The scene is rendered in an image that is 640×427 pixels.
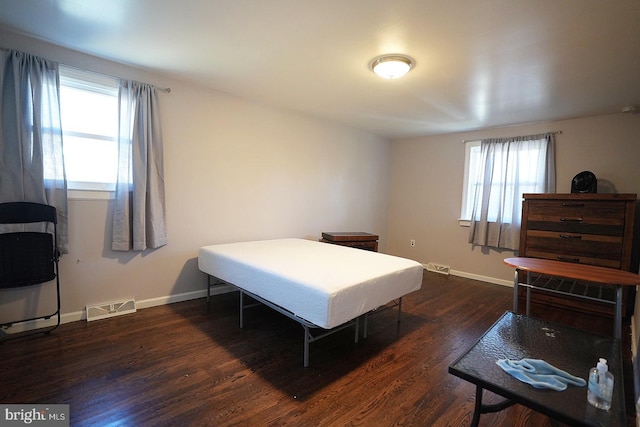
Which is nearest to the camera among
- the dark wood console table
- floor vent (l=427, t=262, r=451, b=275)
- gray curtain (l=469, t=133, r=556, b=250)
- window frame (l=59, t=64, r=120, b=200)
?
the dark wood console table

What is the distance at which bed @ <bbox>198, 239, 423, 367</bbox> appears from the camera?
5.79 feet

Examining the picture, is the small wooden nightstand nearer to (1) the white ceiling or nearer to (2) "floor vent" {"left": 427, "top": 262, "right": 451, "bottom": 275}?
(2) "floor vent" {"left": 427, "top": 262, "right": 451, "bottom": 275}

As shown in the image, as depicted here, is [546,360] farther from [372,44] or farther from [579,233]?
[579,233]

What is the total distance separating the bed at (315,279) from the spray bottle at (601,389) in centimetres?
112

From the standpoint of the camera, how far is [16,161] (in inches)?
83.0

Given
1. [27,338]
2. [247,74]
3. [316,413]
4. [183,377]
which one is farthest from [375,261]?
[27,338]

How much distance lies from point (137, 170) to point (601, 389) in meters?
3.28

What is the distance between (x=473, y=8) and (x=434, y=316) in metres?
2.58

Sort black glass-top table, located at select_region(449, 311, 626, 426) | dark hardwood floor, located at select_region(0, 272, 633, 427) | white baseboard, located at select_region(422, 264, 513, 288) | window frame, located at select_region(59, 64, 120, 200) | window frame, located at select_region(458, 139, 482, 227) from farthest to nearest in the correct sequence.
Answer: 1. window frame, located at select_region(458, 139, 482, 227)
2. white baseboard, located at select_region(422, 264, 513, 288)
3. window frame, located at select_region(59, 64, 120, 200)
4. dark hardwood floor, located at select_region(0, 272, 633, 427)
5. black glass-top table, located at select_region(449, 311, 626, 426)

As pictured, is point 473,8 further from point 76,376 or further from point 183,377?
point 76,376

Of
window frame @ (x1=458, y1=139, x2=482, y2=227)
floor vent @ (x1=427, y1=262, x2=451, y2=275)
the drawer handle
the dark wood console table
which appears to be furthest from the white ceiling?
floor vent @ (x1=427, y1=262, x2=451, y2=275)

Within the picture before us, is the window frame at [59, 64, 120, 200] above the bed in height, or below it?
above

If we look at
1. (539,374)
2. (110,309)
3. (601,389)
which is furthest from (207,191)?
(601,389)

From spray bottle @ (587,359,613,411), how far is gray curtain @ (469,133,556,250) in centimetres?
334
